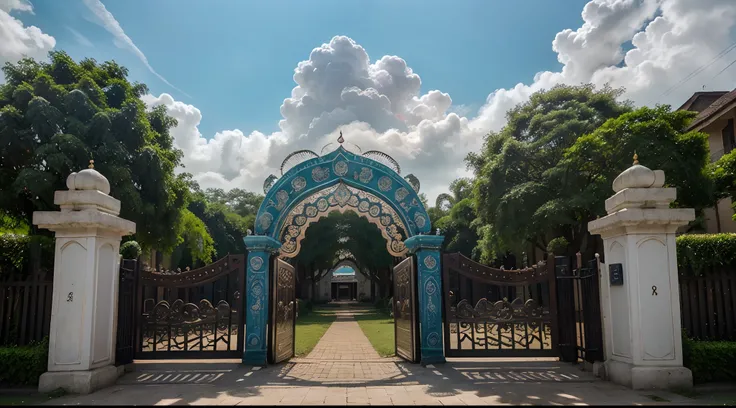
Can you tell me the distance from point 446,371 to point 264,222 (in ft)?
13.0

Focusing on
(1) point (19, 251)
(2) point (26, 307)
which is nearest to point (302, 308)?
(1) point (19, 251)

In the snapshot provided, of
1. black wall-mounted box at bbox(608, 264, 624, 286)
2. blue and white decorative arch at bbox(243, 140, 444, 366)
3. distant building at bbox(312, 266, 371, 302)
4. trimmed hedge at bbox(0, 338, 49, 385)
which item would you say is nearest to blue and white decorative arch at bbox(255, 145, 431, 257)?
blue and white decorative arch at bbox(243, 140, 444, 366)

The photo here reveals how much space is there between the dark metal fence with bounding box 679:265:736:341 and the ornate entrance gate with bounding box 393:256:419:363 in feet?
13.2

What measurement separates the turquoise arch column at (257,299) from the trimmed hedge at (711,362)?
6.21 meters

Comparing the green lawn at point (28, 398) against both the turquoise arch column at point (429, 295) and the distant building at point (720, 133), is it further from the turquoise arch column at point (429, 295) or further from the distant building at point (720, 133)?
the distant building at point (720, 133)

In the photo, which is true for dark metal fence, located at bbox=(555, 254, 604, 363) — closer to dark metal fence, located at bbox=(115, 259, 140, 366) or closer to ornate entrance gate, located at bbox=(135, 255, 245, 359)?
ornate entrance gate, located at bbox=(135, 255, 245, 359)

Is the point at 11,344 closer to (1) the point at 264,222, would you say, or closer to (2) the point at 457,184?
(1) the point at 264,222

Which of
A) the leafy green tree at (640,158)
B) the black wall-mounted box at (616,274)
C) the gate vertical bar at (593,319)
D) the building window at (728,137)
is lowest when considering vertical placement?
the gate vertical bar at (593,319)

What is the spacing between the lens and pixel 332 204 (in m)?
9.80

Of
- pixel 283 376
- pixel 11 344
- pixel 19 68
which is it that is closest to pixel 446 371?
pixel 283 376

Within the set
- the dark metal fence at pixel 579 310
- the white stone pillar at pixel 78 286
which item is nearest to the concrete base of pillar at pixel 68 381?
the white stone pillar at pixel 78 286

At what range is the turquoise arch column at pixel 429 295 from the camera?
29.2 ft

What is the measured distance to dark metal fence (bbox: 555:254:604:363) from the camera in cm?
775

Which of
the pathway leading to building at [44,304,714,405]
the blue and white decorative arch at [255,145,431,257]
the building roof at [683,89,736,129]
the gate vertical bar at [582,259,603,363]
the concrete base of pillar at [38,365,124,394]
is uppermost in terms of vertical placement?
the building roof at [683,89,736,129]
